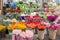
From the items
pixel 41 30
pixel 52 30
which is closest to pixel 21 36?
pixel 41 30

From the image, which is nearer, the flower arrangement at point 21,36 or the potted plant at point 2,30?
the flower arrangement at point 21,36

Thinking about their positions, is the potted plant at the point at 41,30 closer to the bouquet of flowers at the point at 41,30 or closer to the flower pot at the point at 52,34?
the bouquet of flowers at the point at 41,30

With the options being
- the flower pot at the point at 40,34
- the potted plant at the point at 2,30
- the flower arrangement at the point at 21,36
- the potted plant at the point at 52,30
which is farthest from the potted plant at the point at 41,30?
the potted plant at the point at 2,30

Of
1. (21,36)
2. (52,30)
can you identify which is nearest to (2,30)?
(21,36)

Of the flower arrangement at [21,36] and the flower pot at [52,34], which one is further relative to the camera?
the flower pot at [52,34]

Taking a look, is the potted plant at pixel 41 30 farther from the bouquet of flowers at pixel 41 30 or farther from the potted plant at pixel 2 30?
the potted plant at pixel 2 30

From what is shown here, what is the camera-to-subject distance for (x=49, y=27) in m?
2.23

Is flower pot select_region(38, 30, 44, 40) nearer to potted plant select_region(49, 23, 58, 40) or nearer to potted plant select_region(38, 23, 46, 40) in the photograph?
potted plant select_region(38, 23, 46, 40)

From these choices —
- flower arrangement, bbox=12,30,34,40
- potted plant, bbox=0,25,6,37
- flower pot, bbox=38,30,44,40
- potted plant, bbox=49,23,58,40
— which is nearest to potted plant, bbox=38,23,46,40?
flower pot, bbox=38,30,44,40

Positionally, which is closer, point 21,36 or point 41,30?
point 21,36

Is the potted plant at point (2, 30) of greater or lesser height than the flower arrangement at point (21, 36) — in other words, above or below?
below

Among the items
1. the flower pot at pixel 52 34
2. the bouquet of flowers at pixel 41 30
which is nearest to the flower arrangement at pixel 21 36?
the bouquet of flowers at pixel 41 30

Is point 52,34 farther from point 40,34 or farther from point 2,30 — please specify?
point 2,30

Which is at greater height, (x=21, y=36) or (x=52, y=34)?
(x=21, y=36)
